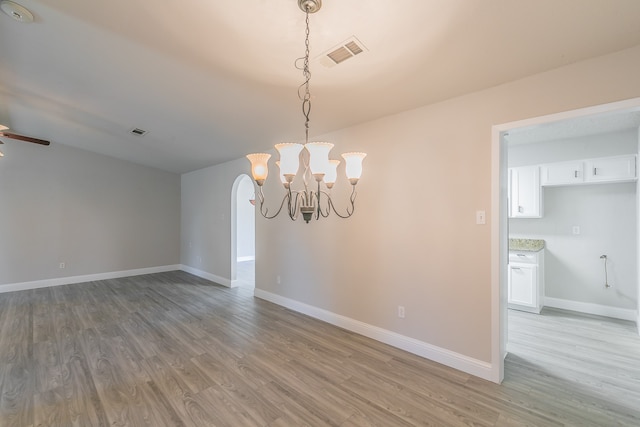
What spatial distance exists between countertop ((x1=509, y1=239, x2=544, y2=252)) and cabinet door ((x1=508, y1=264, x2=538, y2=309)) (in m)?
0.25

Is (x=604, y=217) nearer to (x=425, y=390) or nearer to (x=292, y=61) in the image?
(x=425, y=390)

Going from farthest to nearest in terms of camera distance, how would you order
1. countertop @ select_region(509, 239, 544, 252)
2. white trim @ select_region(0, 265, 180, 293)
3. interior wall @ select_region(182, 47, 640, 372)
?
white trim @ select_region(0, 265, 180, 293), countertop @ select_region(509, 239, 544, 252), interior wall @ select_region(182, 47, 640, 372)

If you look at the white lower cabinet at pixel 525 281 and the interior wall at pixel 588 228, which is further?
the white lower cabinet at pixel 525 281

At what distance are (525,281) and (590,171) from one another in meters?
1.76

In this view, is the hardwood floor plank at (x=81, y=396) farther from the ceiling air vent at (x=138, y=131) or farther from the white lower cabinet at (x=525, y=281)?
the white lower cabinet at (x=525, y=281)

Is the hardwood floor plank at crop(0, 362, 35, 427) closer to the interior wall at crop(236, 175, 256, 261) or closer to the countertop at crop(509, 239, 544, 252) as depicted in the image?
the countertop at crop(509, 239, 544, 252)

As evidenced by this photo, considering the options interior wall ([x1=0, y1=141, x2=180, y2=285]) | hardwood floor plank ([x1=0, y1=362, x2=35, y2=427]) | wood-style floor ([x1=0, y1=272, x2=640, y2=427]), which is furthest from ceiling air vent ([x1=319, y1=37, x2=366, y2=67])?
interior wall ([x1=0, y1=141, x2=180, y2=285])

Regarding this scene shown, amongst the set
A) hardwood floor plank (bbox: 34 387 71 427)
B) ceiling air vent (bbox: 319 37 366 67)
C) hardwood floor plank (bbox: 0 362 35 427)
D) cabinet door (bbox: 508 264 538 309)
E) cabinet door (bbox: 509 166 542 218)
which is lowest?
hardwood floor plank (bbox: 34 387 71 427)

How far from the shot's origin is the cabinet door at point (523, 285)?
3947mm

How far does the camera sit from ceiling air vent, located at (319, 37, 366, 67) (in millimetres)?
1990

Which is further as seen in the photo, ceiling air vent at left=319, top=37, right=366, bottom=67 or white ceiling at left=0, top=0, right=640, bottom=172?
ceiling air vent at left=319, top=37, right=366, bottom=67

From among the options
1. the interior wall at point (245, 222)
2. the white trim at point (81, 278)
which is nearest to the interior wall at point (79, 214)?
the white trim at point (81, 278)

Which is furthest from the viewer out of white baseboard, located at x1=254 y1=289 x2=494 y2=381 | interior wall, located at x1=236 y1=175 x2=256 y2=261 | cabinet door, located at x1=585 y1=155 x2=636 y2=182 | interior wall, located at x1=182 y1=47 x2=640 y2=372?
interior wall, located at x1=236 y1=175 x2=256 y2=261

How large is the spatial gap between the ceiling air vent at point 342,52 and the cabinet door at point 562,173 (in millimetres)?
3813
